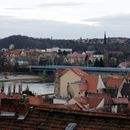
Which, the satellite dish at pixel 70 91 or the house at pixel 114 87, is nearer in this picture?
the house at pixel 114 87

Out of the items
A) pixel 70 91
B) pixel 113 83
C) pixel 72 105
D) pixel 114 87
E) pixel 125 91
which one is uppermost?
pixel 72 105

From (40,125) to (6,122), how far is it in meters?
0.53

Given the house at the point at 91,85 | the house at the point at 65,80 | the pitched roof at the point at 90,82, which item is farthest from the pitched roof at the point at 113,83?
the house at the point at 65,80

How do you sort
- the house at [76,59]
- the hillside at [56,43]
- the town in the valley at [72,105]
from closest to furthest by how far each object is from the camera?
the town in the valley at [72,105]
the house at [76,59]
the hillside at [56,43]

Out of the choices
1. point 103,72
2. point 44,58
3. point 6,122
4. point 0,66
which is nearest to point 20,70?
point 0,66

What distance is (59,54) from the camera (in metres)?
96.7

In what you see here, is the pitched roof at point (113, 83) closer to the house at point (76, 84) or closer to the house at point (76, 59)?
the house at point (76, 84)

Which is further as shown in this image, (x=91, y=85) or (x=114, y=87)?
(x=91, y=85)

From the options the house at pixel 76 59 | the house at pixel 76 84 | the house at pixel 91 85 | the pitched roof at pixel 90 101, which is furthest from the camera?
the house at pixel 76 59

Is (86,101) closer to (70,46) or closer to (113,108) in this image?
(113,108)

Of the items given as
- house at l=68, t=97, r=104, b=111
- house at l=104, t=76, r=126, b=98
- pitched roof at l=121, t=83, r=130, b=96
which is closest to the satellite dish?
house at l=104, t=76, r=126, b=98

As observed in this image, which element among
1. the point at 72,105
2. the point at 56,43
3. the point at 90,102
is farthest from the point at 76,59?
the point at 72,105

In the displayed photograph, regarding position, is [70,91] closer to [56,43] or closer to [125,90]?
[125,90]

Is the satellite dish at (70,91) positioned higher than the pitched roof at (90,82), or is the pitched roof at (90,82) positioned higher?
the pitched roof at (90,82)
